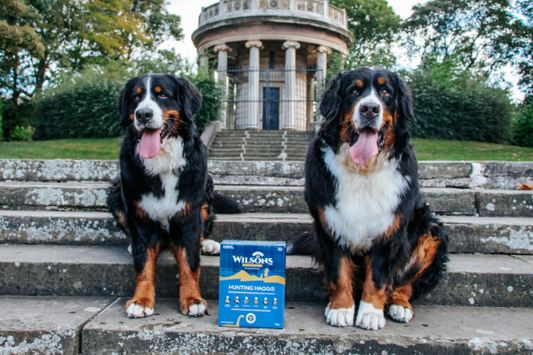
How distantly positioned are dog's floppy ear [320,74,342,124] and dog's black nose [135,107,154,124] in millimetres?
1068

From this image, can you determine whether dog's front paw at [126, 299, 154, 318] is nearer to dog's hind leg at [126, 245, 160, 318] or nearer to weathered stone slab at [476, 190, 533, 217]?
dog's hind leg at [126, 245, 160, 318]

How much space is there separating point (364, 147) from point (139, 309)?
62.4 inches

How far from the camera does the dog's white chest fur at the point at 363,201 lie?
2195 mm

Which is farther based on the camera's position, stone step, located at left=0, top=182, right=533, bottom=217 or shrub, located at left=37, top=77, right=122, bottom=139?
shrub, located at left=37, top=77, right=122, bottom=139

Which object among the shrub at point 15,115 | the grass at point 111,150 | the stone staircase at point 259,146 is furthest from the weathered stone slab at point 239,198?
the shrub at point 15,115

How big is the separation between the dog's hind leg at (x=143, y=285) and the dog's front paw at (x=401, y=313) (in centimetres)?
140

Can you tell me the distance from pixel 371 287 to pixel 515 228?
5.25 ft

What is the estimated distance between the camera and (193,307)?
2168 mm

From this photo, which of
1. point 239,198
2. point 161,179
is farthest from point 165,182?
point 239,198

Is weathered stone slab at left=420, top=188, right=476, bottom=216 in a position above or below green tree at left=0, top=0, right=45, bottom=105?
below

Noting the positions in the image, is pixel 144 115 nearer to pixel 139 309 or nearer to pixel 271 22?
pixel 139 309

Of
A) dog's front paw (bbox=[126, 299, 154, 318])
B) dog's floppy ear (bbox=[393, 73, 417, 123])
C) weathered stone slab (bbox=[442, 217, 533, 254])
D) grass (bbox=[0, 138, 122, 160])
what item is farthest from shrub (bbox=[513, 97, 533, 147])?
dog's front paw (bbox=[126, 299, 154, 318])

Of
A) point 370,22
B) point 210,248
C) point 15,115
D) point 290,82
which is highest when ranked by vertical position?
point 370,22

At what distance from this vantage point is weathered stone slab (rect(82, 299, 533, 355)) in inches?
74.8
